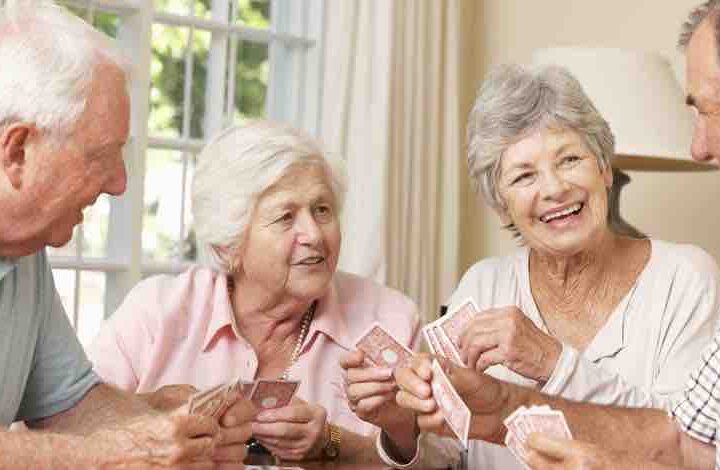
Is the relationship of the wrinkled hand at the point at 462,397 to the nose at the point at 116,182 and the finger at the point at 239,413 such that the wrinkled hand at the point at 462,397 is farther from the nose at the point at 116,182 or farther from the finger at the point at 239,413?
the nose at the point at 116,182

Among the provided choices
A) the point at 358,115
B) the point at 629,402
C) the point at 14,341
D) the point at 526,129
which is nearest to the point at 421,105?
the point at 358,115

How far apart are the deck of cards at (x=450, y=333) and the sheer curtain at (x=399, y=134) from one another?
2138 mm

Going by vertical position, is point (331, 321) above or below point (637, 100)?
below

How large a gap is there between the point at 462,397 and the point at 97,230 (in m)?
2.48

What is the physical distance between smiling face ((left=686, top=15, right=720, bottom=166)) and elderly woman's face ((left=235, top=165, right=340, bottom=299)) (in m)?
1.22

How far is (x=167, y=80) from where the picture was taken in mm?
5254

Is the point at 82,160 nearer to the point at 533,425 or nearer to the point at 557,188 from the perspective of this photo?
the point at 533,425

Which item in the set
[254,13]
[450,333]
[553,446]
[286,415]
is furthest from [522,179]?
[254,13]

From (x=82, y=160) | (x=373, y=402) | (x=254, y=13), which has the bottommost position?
(x=373, y=402)

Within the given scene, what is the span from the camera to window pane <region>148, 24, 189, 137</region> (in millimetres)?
5215

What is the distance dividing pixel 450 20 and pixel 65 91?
333cm

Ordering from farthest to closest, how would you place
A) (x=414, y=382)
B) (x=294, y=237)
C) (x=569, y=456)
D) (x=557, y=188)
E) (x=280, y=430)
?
1. (x=294, y=237)
2. (x=557, y=188)
3. (x=280, y=430)
4. (x=414, y=382)
5. (x=569, y=456)

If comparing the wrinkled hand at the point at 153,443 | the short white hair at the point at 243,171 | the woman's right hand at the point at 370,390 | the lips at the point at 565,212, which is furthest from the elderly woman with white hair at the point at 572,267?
the wrinkled hand at the point at 153,443

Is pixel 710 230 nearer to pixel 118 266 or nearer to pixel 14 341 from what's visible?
pixel 118 266
